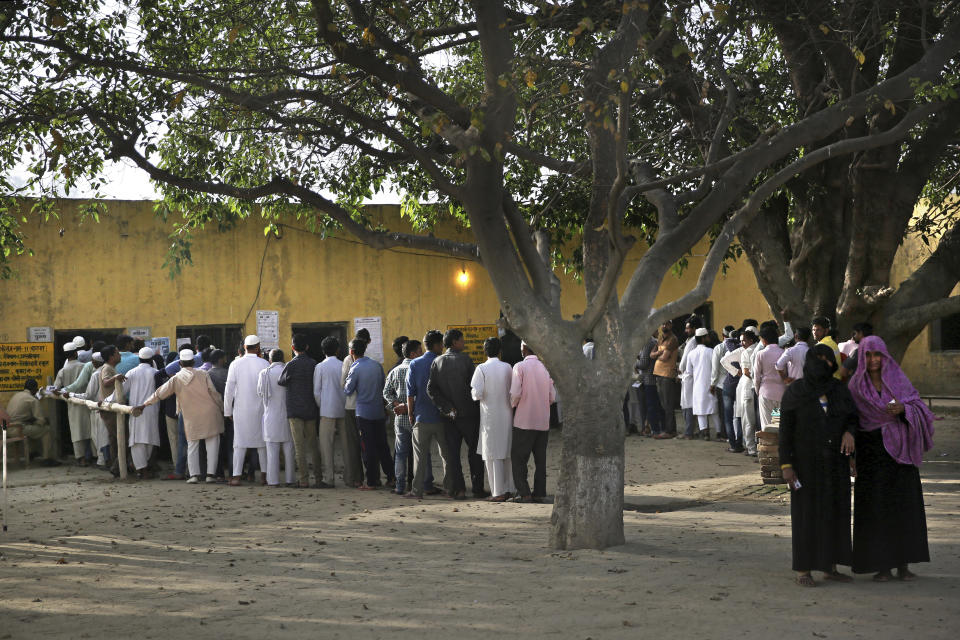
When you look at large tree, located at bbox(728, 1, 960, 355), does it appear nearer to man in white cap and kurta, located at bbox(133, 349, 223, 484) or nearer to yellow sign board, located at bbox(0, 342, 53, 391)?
man in white cap and kurta, located at bbox(133, 349, 223, 484)

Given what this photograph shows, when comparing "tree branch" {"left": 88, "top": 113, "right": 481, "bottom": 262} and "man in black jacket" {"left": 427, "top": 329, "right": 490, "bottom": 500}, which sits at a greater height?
"tree branch" {"left": 88, "top": 113, "right": 481, "bottom": 262}

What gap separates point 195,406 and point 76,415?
3.08 m

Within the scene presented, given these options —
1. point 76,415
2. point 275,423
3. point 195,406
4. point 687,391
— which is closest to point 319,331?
point 76,415

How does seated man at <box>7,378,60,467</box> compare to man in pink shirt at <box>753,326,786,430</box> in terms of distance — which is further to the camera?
seated man at <box>7,378,60,467</box>

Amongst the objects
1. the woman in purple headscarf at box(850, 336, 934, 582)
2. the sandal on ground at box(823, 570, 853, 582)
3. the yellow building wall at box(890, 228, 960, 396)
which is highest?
the yellow building wall at box(890, 228, 960, 396)

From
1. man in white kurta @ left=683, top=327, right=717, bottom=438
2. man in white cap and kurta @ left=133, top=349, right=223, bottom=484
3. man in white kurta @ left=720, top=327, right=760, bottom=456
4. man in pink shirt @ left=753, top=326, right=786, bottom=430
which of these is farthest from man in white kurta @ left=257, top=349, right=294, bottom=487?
man in white kurta @ left=683, top=327, right=717, bottom=438

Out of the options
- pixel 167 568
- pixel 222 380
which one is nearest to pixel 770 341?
pixel 222 380

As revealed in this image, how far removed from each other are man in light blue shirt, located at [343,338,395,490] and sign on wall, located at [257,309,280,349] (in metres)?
5.48

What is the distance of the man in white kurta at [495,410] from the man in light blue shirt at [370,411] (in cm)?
158

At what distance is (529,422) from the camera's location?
11.0 meters

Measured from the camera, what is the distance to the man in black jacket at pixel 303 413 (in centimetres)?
1275

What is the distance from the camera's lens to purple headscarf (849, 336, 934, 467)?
7047 mm

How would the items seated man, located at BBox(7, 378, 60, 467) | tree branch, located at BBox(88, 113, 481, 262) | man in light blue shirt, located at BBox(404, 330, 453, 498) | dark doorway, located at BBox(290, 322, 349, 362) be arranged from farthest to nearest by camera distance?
dark doorway, located at BBox(290, 322, 349, 362), seated man, located at BBox(7, 378, 60, 467), man in light blue shirt, located at BBox(404, 330, 453, 498), tree branch, located at BBox(88, 113, 481, 262)

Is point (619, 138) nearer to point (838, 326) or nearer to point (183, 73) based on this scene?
point (183, 73)
